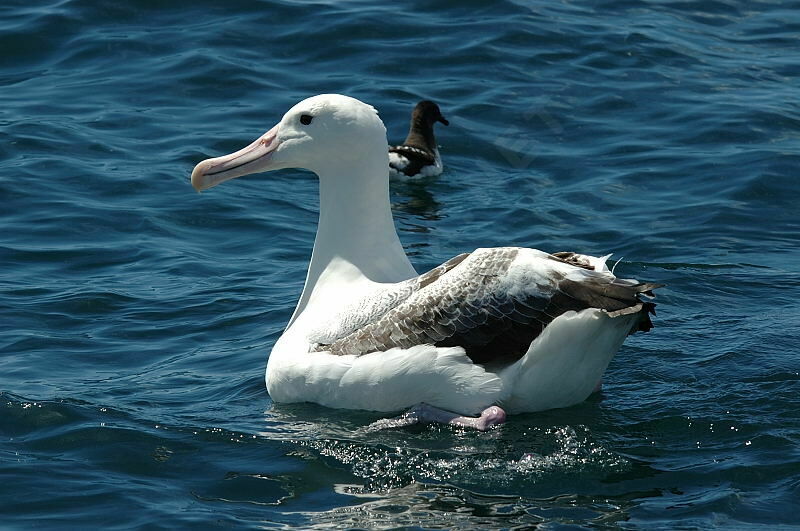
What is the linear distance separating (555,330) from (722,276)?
3.88 metres

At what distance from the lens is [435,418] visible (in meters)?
8.68

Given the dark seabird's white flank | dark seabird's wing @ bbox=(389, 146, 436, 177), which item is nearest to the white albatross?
the dark seabird's white flank

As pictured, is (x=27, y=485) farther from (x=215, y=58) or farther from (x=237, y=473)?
(x=215, y=58)

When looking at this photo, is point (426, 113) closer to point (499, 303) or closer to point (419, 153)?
point (419, 153)

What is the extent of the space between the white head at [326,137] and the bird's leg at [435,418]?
181cm

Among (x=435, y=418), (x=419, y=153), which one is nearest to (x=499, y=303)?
(x=435, y=418)

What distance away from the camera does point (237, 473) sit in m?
8.13

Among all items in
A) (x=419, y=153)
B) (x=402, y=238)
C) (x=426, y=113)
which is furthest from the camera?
(x=426, y=113)

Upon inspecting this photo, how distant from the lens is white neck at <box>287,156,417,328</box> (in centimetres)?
946

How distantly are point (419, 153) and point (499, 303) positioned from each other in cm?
729

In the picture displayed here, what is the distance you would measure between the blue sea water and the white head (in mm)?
1661

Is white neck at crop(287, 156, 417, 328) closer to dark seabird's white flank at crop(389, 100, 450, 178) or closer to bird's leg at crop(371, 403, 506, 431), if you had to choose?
bird's leg at crop(371, 403, 506, 431)

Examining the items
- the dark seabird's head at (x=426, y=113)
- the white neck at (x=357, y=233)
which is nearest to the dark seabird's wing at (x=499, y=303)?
the white neck at (x=357, y=233)

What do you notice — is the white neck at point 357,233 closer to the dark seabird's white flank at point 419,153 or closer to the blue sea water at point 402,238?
the blue sea water at point 402,238
